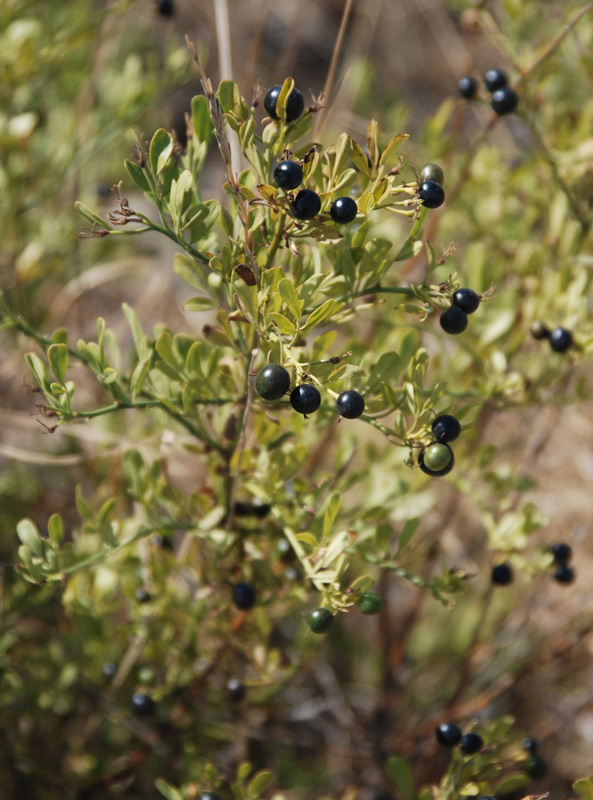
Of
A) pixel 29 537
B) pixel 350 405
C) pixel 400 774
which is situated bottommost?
pixel 400 774

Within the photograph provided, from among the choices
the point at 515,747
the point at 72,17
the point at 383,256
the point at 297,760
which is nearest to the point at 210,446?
the point at 383,256

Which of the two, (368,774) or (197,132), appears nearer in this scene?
(197,132)

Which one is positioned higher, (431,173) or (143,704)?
→ (431,173)

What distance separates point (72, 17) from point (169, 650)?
162cm

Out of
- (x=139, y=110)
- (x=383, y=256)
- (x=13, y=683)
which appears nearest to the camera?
(x=383, y=256)

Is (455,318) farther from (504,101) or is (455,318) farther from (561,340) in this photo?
(504,101)

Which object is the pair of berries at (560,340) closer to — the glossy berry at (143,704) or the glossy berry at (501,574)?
the glossy berry at (501,574)

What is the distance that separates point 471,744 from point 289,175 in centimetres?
92

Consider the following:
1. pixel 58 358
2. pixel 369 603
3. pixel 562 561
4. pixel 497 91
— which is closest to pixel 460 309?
pixel 369 603

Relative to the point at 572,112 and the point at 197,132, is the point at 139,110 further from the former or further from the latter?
the point at 572,112

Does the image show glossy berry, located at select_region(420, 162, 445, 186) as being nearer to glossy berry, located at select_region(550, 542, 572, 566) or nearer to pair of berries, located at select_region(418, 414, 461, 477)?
pair of berries, located at select_region(418, 414, 461, 477)

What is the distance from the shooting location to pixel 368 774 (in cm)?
184

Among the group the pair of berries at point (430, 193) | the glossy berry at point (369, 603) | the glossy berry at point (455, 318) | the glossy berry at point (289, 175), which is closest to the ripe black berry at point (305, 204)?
the glossy berry at point (289, 175)

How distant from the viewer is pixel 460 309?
1069mm
